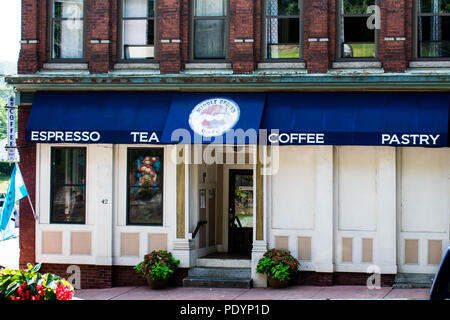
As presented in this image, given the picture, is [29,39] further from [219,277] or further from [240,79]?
[219,277]

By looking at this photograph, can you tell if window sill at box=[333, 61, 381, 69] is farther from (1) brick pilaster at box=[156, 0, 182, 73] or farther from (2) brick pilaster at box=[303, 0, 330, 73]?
(1) brick pilaster at box=[156, 0, 182, 73]

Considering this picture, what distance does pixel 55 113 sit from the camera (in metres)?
14.4

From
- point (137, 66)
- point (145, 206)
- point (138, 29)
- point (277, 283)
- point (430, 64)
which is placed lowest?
point (277, 283)

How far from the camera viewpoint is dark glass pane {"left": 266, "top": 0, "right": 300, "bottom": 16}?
14.5 meters

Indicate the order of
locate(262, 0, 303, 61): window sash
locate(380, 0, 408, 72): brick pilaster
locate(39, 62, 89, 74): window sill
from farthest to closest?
locate(39, 62, 89, 74): window sill
locate(262, 0, 303, 61): window sash
locate(380, 0, 408, 72): brick pilaster

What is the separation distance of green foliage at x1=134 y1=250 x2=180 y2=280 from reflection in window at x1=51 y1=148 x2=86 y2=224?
189 cm

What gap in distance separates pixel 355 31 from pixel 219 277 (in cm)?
618

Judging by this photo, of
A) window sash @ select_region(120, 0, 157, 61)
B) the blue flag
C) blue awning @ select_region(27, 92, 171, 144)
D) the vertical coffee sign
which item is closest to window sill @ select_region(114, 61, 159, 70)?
window sash @ select_region(120, 0, 157, 61)

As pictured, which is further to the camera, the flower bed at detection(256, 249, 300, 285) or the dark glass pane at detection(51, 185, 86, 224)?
the dark glass pane at detection(51, 185, 86, 224)

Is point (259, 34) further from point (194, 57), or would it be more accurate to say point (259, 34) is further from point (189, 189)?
point (189, 189)

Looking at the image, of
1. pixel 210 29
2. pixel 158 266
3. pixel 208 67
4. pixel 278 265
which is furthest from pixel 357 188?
pixel 210 29

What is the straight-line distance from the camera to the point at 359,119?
13398 mm

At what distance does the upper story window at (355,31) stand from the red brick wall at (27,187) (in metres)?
7.30
